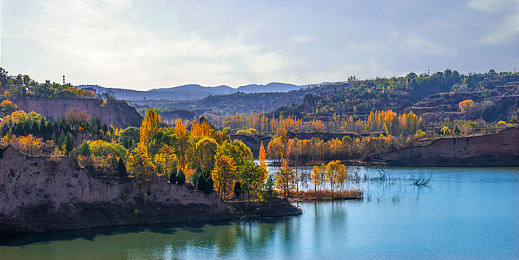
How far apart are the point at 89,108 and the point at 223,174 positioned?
116 metres

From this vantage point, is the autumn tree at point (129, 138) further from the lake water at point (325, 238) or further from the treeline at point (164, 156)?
the lake water at point (325, 238)

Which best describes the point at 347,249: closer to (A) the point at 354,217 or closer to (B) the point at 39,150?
(A) the point at 354,217

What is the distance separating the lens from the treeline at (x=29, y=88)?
151250 mm

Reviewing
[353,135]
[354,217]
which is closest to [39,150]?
[354,217]

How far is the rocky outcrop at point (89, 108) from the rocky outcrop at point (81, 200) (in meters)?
105

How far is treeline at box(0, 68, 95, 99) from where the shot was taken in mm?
151250

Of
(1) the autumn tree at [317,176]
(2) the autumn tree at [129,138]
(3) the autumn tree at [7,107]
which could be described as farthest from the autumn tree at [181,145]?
(3) the autumn tree at [7,107]

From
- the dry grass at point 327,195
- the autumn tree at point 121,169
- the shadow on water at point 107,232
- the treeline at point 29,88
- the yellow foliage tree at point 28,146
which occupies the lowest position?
the shadow on water at point 107,232

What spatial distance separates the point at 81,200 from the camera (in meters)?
55.8

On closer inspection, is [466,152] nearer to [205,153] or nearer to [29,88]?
[205,153]

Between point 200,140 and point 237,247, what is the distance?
25142mm

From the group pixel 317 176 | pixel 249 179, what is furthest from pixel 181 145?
pixel 317 176

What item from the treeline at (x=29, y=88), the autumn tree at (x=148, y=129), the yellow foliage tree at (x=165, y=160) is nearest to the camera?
the yellow foliage tree at (x=165, y=160)

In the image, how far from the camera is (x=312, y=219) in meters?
61.4
